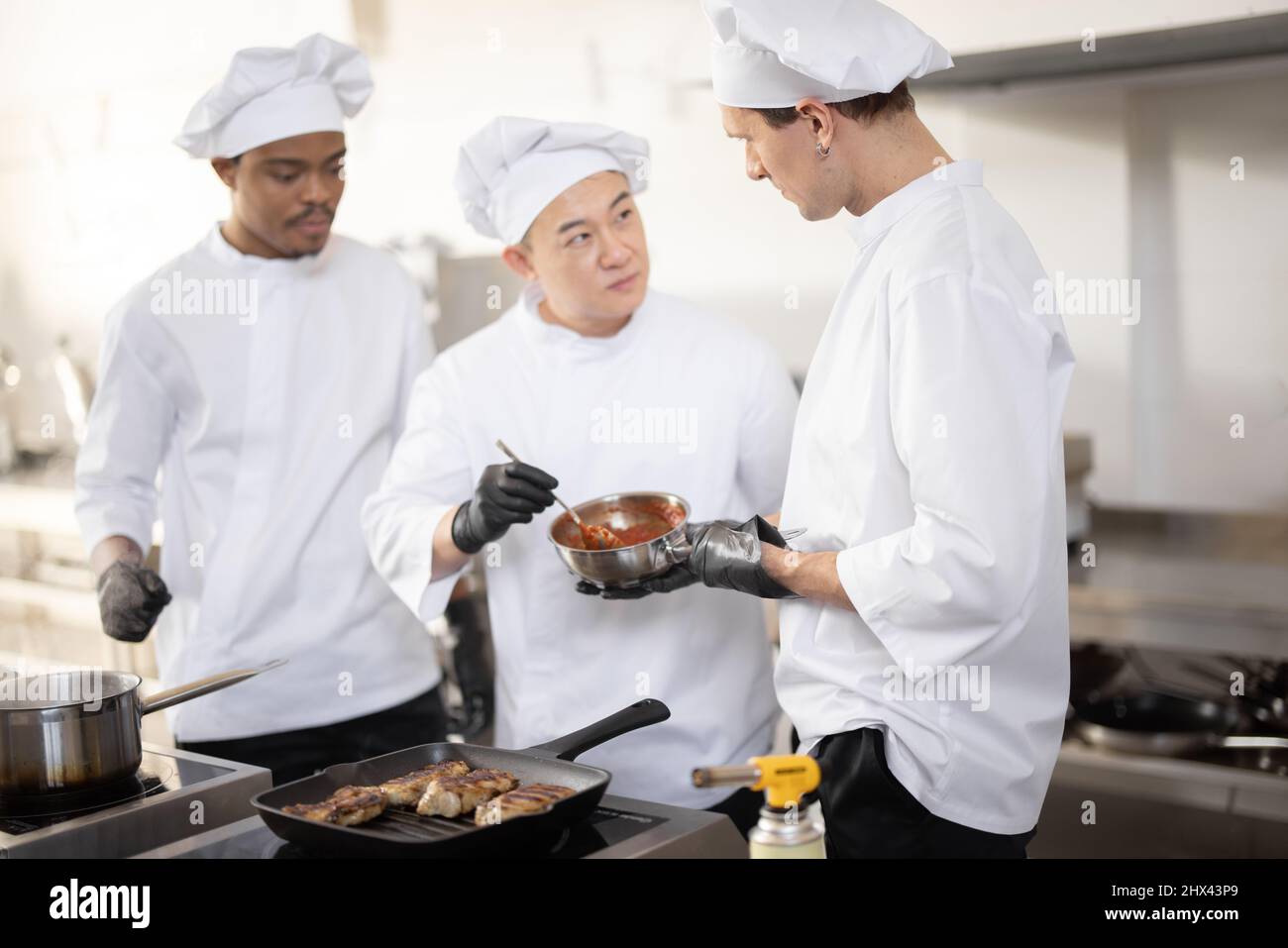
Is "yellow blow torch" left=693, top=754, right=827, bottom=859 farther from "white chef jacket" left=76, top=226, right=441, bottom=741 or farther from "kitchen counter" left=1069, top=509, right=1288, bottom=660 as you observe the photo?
"kitchen counter" left=1069, top=509, right=1288, bottom=660

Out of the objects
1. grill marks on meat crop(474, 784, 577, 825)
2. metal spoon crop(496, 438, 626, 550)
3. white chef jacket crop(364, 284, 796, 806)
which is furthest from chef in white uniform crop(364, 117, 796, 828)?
grill marks on meat crop(474, 784, 577, 825)

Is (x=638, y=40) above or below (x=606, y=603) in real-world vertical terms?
above

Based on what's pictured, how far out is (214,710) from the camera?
79.2 inches

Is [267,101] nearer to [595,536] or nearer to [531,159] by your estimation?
[531,159]

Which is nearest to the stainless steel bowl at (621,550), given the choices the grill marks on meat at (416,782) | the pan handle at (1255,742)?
the grill marks on meat at (416,782)

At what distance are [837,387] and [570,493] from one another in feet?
1.95

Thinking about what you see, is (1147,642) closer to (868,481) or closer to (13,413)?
(868,481)

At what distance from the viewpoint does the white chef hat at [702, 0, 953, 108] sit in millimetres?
1249

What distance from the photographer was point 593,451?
1.79 metres

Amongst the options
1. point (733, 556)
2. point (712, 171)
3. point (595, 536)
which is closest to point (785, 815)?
point (733, 556)

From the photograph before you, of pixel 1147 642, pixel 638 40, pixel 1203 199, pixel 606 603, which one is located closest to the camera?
pixel 606 603

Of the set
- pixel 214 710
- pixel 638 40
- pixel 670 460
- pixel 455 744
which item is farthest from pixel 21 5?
pixel 455 744

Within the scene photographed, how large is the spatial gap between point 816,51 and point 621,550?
0.60m
